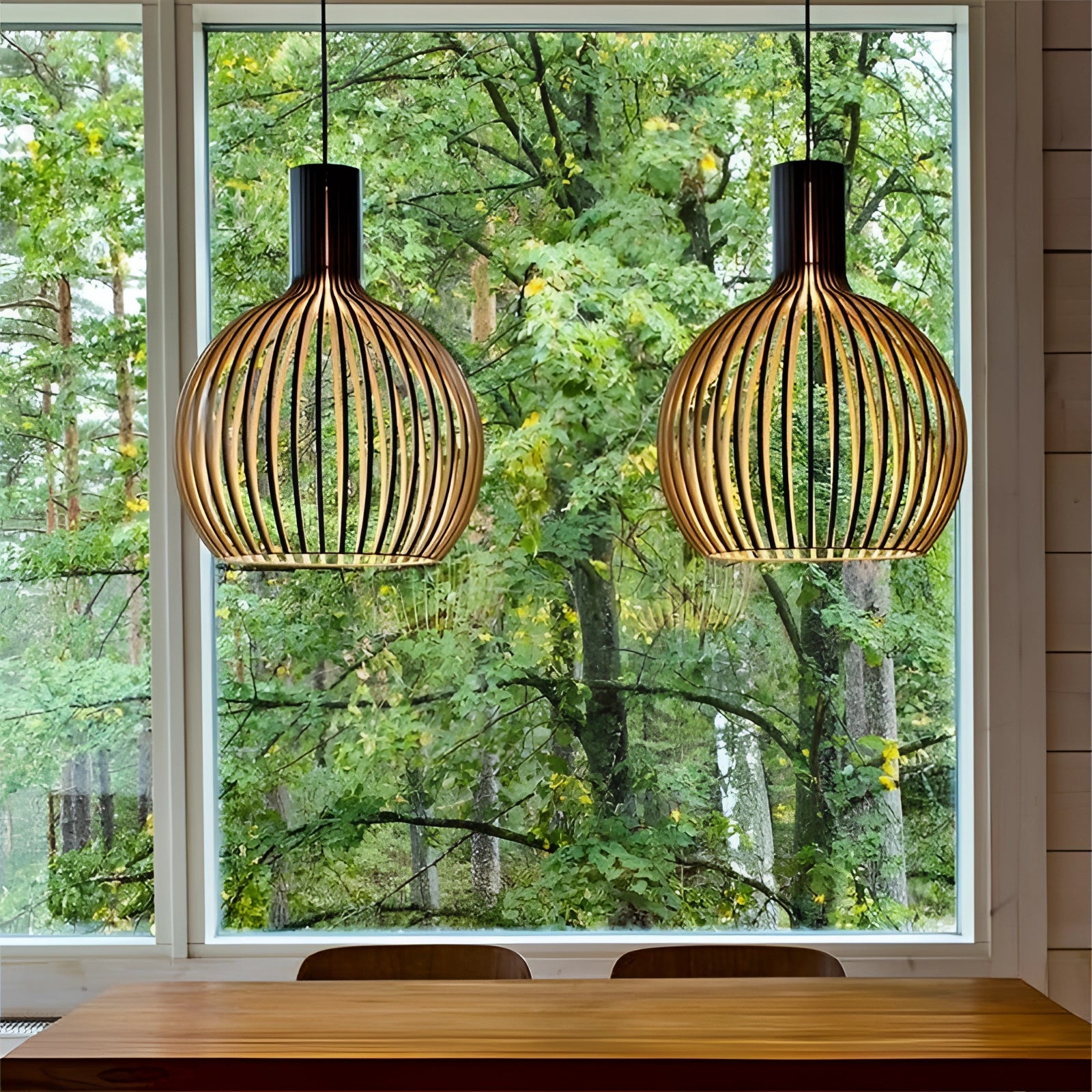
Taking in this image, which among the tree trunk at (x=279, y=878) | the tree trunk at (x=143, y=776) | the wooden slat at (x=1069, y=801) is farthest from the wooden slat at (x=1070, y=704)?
the tree trunk at (x=143, y=776)

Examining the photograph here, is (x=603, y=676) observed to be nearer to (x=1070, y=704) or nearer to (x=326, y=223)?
(x=1070, y=704)

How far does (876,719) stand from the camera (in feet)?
7.36

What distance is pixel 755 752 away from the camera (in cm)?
224

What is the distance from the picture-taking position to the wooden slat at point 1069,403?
7.05 ft

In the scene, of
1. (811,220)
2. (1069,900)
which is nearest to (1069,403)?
(1069,900)

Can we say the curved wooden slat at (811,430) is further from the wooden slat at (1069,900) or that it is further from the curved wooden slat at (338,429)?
the wooden slat at (1069,900)

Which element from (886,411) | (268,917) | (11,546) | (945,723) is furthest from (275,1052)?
(945,723)

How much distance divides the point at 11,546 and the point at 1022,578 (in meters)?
1.93

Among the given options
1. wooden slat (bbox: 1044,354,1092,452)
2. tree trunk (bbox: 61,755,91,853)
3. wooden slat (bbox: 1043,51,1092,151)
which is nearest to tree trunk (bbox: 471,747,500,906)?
tree trunk (bbox: 61,755,91,853)

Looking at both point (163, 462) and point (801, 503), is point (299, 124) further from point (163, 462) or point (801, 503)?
point (801, 503)

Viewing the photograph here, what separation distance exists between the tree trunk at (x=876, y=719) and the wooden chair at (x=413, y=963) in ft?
2.53

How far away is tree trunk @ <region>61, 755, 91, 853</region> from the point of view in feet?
7.30

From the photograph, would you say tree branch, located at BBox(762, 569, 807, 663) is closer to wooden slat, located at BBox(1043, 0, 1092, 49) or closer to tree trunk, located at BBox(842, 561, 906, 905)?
tree trunk, located at BBox(842, 561, 906, 905)

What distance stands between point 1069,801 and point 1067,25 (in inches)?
56.9
